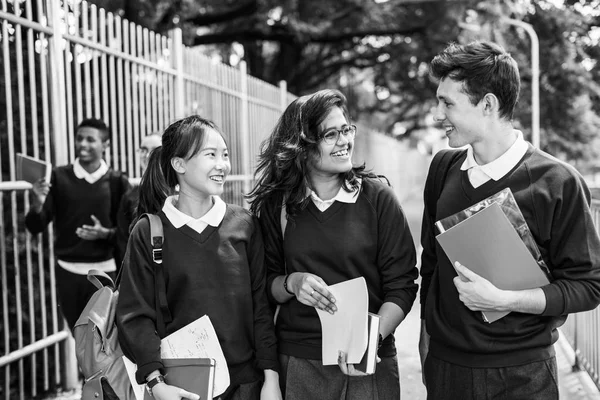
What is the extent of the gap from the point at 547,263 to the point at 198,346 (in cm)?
120

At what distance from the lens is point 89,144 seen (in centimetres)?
451

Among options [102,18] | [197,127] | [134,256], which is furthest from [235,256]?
[102,18]

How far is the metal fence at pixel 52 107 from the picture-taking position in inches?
169

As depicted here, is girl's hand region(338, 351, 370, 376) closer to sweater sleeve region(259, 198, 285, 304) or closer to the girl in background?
the girl in background

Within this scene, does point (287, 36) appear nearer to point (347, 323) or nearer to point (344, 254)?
point (344, 254)

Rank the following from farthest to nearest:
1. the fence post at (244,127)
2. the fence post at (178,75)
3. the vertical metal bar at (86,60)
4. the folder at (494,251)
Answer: the fence post at (244,127) → the fence post at (178,75) → the vertical metal bar at (86,60) → the folder at (494,251)

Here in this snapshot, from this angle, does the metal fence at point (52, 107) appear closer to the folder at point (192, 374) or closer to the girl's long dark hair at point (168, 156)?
the girl's long dark hair at point (168, 156)

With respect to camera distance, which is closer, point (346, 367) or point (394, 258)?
point (346, 367)

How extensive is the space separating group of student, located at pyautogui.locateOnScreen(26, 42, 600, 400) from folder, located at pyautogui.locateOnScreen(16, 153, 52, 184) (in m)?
1.68

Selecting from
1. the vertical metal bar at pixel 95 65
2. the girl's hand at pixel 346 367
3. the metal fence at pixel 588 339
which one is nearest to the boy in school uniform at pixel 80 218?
the vertical metal bar at pixel 95 65

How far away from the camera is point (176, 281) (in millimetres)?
2396

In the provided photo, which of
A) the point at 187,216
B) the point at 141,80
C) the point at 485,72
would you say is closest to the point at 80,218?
the point at 141,80

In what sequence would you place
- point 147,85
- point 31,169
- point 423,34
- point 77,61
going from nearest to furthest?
1. point 31,169
2. point 77,61
3. point 147,85
4. point 423,34

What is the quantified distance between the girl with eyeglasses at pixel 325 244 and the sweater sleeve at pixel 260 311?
0.05 meters
